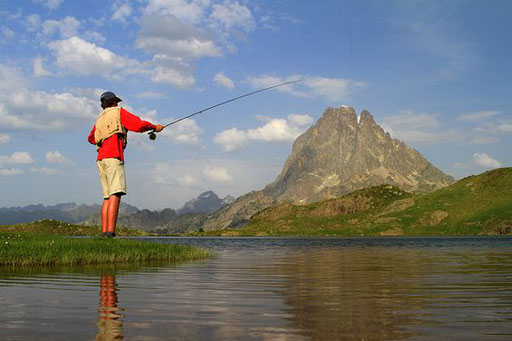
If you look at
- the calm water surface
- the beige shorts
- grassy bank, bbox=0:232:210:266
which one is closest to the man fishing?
the beige shorts

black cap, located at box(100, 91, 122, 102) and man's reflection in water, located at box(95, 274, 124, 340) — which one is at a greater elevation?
black cap, located at box(100, 91, 122, 102)

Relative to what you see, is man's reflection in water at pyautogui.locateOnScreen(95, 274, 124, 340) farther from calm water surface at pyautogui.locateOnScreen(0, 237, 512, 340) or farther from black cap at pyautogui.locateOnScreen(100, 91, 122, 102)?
black cap at pyautogui.locateOnScreen(100, 91, 122, 102)

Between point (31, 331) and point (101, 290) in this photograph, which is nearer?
point (31, 331)

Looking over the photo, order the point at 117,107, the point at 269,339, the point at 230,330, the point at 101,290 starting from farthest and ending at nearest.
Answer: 1. the point at 117,107
2. the point at 101,290
3. the point at 230,330
4. the point at 269,339

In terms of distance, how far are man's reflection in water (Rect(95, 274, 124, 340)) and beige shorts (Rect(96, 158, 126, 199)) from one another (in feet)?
41.0

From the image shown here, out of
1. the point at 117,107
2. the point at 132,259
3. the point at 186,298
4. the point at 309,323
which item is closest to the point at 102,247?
the point at 132,259

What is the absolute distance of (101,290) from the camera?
34.8 ft

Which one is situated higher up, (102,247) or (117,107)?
(117,107)

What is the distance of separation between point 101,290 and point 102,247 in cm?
1168

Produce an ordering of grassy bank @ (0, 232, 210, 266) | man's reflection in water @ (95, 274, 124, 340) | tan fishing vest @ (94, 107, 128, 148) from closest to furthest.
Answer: man's reflection in water @ (95, 274, 124, 340) → grassy bank @ (0, 232, 210, 266) → tan fishing vest @ (94, 107, 128, 148)

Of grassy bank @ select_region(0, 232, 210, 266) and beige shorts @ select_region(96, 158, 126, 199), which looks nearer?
grassy bank @ select_region(0, 232, 210, 266)

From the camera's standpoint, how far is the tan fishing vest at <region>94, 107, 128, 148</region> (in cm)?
2284

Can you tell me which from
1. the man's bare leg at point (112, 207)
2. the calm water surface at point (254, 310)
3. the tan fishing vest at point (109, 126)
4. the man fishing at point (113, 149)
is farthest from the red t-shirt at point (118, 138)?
the calm water surface at point (254, 310)

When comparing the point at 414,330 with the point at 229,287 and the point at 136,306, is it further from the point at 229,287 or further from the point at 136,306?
the point at 229,287
